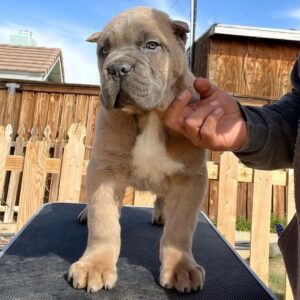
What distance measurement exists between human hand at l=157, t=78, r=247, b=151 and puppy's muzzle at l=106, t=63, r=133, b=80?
0.28 metres

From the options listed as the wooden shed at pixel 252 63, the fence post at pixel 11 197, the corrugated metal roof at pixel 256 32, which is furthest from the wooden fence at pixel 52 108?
the corrugated metal roof at pixel 256 32

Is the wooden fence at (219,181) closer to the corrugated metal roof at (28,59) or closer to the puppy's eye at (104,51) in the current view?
the puppy's eye at (104,51)

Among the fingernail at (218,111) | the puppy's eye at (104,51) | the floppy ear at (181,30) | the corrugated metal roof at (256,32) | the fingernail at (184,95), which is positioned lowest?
the fingernail at (218,111)

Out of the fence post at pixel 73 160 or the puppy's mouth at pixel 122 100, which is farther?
the fence post at pixel 73 160

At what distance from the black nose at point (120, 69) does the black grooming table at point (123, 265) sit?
35.4 inches

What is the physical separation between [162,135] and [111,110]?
290mm

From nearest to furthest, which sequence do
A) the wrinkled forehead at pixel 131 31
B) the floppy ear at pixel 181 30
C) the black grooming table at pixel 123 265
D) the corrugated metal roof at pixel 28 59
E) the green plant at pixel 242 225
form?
the black grooming table at pixel 123 265
the wrinkled forehead at pixel 131 31
the floppy ear at pixel 181 30
the green plant at pixel 242 225
the corrugated metal roof at pixel 28 59

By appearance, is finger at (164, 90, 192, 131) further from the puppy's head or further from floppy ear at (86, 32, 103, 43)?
floppy ear at (86, 32, 103, 43)

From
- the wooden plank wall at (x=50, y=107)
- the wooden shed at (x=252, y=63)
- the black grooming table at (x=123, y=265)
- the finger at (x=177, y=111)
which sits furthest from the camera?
the wooden shed at (x=252, y=63)

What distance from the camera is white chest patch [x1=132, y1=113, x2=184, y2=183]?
Result: 199cm

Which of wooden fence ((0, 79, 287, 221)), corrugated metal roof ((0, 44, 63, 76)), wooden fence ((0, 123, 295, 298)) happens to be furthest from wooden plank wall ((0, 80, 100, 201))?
corrugated metal roof ((0, 44, 63, 76))

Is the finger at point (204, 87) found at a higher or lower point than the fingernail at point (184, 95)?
higher

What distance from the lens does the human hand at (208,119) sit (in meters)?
1.76

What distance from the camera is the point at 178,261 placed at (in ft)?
5.86
